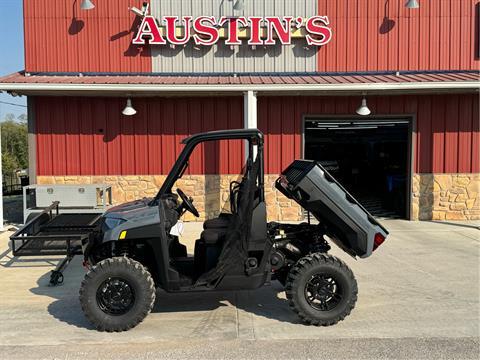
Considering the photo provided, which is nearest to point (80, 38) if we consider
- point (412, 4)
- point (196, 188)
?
point (196, 188)

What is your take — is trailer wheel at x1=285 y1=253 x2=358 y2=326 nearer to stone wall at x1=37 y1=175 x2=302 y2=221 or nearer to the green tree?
stone wall at x1=37 y1=175 x2=302 y2=221

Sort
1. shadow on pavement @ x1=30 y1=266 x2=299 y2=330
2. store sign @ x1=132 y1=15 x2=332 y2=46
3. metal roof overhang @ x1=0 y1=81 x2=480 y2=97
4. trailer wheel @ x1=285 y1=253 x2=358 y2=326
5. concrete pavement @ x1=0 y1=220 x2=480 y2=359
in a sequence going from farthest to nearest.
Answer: store sign @ x1=132 y1=15 x2=332 y2=46
metal roof overhang @ x1=0 y1=81 x2=480 y2=97
shadow on pavement @ x1=30 y1=266 x2=299 y2=330
trailer wheel @ x1=285 y1=253 x2=358 y2=326
concrete pavement @ x1=0 y1=220 x2=480 y2=359

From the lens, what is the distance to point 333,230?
4500 mm

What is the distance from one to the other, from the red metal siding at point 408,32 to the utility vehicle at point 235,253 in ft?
24.5

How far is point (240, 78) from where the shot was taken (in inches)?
404

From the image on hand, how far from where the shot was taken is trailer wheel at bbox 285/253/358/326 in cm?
Answer: 427

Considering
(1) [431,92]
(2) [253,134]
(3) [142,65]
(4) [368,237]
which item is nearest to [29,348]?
(2) [253,134]

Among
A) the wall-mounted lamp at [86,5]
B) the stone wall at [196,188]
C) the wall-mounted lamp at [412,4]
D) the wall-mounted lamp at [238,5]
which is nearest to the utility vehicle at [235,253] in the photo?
the stone wall at [196,188]

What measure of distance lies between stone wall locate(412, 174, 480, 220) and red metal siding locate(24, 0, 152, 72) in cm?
749

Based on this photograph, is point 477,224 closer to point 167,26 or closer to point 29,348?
point 167,26

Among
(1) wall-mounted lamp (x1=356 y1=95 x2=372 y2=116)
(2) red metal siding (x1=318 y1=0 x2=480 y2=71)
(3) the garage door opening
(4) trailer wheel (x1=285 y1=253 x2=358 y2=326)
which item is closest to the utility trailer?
(4) trailer wheel (x1=285 y1=253 x2=358 y2=326)

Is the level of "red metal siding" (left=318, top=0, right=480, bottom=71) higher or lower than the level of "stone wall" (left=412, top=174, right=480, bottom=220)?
higher

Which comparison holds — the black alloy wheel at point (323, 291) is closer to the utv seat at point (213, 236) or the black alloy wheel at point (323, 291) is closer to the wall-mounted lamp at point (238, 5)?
the utv seat at point (213, 236)

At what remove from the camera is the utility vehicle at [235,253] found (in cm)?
418
